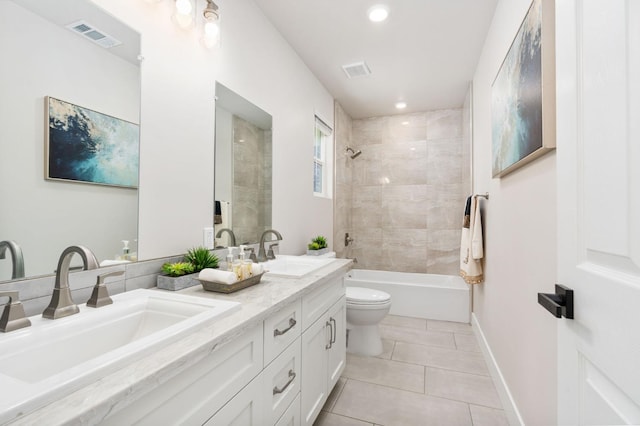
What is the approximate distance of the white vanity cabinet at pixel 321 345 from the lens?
1436 millimetres

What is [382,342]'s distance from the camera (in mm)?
2795

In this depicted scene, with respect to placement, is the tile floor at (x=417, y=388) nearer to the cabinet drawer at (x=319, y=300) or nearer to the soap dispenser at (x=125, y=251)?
the cabinet drawer at (x=319, y=300)

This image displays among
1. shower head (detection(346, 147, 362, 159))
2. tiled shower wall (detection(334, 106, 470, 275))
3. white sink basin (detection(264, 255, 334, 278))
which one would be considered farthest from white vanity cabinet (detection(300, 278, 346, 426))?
shower head (detection(346, 147, 362, 159))

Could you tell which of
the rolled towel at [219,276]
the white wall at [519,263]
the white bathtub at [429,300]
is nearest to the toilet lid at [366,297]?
the white bathtub at [429,300]

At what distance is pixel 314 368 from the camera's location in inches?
60.7

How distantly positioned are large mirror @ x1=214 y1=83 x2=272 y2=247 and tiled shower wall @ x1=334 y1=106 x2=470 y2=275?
170 centimetres

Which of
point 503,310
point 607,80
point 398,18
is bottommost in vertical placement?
point 503,310

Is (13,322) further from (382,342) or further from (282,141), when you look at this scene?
(382,342)

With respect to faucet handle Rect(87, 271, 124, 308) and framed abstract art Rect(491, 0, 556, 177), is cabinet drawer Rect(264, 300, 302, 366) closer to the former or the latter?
faucet handle Rect(87, 271, 124, 308)

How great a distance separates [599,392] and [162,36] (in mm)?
1862

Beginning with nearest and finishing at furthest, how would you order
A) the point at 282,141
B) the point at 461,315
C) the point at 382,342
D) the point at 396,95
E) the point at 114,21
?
the point at 114,21, the point at 282,141, the point at 382,342, the point at 461,315, the point at 396,95

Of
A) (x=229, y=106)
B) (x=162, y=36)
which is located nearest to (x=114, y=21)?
(x=162, y=36)

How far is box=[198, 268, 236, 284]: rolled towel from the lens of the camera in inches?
46.4

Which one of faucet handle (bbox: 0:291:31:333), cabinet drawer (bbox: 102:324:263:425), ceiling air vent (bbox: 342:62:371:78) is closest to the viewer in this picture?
cabinet drawer (bbox: 102:324:263:425)
